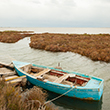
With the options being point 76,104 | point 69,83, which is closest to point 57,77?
point 69,83

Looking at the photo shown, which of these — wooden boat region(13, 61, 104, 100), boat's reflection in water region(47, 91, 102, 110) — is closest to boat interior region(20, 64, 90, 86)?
wooden boat region(13, 61, 104, 100)

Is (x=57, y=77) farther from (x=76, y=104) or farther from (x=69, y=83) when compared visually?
(x=76, y=104)

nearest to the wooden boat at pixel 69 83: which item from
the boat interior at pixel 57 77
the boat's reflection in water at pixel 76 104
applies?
the boat interior at pixel 57 77

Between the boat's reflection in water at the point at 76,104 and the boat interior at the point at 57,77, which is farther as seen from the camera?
the boat interior at the point at 57,77

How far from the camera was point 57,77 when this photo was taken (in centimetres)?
980

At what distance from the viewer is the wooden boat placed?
23.3 ft

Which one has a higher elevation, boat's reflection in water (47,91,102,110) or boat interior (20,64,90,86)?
boat interior (20,64,90,86)

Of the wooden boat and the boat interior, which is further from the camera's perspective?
the boat interior

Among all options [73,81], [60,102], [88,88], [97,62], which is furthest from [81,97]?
[97,62]

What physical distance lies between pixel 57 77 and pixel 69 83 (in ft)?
4.44

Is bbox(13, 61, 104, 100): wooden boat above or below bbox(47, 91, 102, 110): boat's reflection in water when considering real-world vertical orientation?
above

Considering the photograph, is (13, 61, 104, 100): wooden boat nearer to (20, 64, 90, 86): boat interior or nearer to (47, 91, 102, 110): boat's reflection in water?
(20, 64, 90, 86): boat interior

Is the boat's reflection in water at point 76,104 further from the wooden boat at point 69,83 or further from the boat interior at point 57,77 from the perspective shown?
the boat interior at point 57,77

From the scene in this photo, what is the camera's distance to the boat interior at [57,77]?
28.2ft
